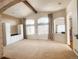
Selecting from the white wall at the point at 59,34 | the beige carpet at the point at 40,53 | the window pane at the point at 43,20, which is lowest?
the beige carpet at the point at 40,53

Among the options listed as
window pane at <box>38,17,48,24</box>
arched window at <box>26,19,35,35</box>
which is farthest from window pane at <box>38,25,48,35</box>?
arched window at <box>26,19,35,35</box>

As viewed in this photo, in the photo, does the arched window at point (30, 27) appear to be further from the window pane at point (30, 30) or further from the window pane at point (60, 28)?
the window pane at point (60, 28)

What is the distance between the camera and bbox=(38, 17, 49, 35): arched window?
38.5ft

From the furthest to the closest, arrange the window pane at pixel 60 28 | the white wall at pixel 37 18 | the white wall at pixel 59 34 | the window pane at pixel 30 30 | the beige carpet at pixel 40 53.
→ the window pane at pixel 30 30 → the white wall at pixel 37 18 → the window pane at pixel 60 28 → the white wall at pixel 59 34 → the beige carpet at pixel 40 53

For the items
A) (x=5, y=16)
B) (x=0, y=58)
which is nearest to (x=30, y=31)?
(x=5, y=16)

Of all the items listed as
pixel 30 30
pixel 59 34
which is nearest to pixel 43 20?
pixel 30 30

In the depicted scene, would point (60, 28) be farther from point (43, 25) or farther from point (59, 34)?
point (43, 25)

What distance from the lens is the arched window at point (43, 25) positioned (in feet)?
38.5

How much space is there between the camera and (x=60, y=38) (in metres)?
9.65

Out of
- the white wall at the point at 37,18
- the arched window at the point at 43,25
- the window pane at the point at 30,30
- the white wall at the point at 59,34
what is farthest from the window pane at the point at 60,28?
the window pane at the point at 30,30

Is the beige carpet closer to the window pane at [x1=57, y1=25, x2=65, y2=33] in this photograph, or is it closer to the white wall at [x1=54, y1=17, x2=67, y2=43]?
the white wall at [x1=54, y1=17, x2=67, y2=43]

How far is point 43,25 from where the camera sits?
11.9m

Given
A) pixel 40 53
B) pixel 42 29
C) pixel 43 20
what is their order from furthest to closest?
pixel 42 29
pixel 43 20
pixel 40 53

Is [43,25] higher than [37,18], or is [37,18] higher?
[37,18]
